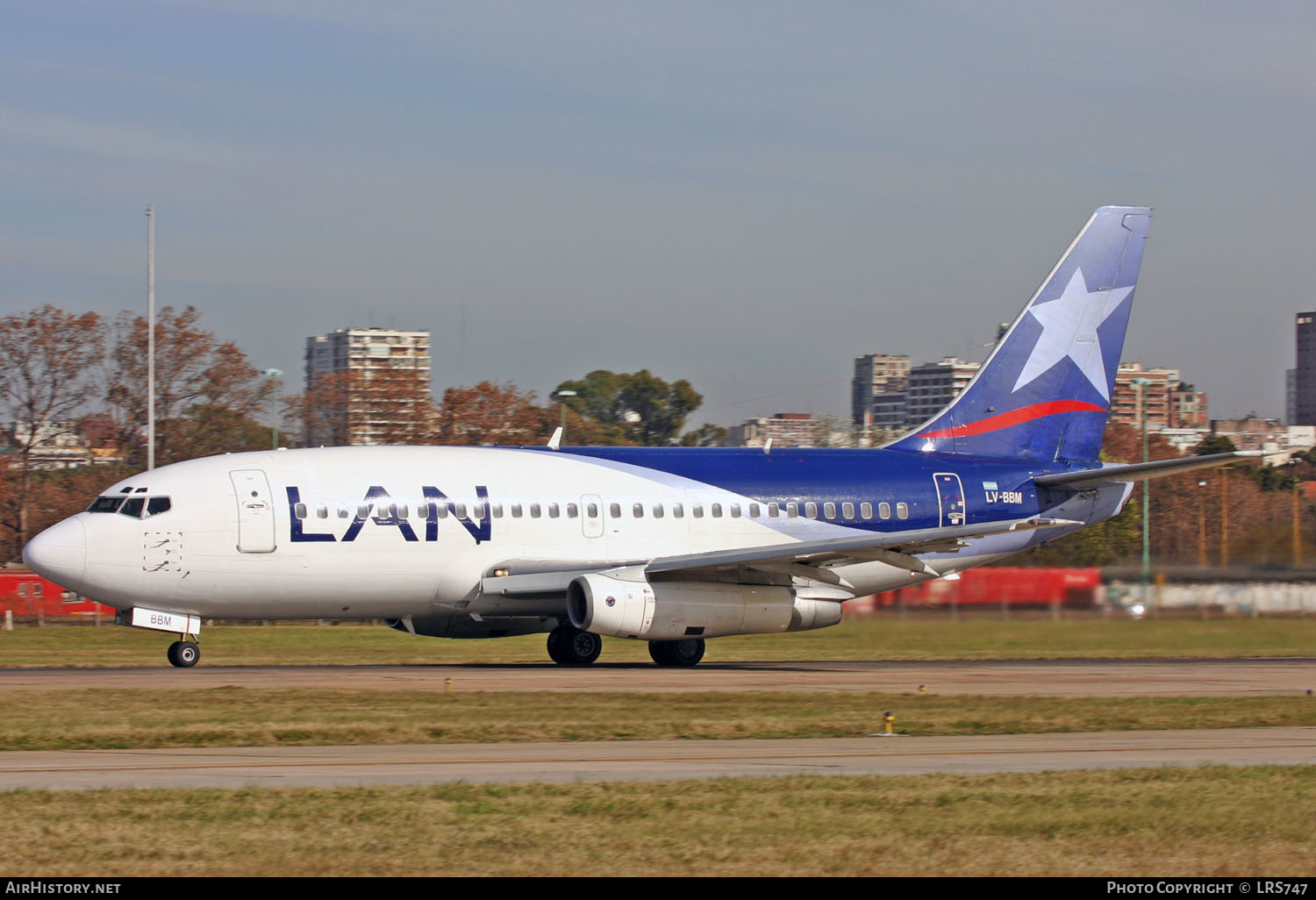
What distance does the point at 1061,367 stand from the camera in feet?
130

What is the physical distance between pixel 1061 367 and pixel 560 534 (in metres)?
14.1

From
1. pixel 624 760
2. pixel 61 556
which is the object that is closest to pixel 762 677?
pixel 624 760

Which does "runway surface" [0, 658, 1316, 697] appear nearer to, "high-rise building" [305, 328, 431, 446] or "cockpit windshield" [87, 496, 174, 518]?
"cockpit windshield" [87, 496, 174, 518]

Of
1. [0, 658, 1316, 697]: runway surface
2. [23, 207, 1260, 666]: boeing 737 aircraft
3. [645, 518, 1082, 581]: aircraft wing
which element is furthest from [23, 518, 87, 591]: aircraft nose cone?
[645, 518, 1082, 581]: aircraft wing

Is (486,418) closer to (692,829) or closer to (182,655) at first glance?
(182,655)

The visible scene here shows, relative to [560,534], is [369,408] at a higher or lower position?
higher

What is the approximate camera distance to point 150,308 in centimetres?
5803

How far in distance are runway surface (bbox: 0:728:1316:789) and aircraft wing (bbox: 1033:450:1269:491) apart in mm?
12199

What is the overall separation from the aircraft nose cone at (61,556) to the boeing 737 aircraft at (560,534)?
1.4 inches

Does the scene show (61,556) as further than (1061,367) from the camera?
No

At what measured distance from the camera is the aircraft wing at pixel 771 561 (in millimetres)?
31281

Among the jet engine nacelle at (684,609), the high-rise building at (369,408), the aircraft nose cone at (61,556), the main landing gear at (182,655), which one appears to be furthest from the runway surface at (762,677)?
the high-rise building at (369,408)
